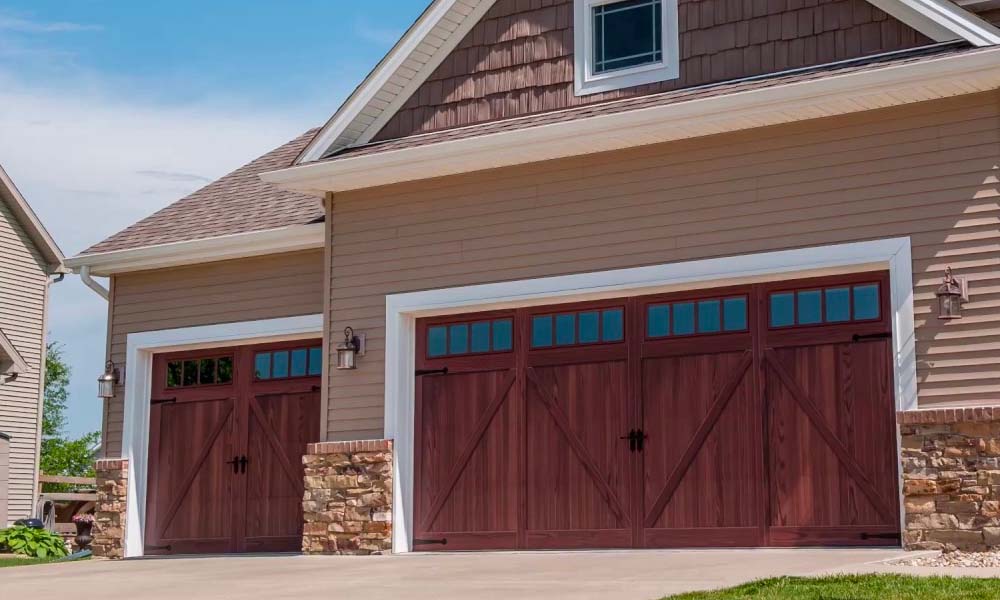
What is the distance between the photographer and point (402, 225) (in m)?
14.3

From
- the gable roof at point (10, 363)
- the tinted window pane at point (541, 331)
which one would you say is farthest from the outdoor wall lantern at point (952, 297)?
the gable roof at point (10, 363)

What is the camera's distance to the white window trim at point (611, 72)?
13227 mm

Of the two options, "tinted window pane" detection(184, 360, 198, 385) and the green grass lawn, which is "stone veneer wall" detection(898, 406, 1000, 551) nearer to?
the green grass lawn

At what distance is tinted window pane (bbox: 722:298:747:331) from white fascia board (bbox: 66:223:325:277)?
4.89 metres

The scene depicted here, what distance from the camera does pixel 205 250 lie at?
53.4ft

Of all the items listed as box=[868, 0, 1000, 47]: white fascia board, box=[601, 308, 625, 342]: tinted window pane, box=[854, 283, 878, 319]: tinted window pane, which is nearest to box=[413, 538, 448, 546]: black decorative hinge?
box=[601, 308, 625, 342]: tinted window pane

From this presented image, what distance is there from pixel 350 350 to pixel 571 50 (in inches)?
148

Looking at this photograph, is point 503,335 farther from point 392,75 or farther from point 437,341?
point 392,75

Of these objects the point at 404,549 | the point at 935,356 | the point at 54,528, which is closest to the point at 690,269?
the point at 935,356

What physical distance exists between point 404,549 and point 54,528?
10.2 meters

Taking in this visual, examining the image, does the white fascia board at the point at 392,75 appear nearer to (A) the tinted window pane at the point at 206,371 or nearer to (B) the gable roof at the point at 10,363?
(A) the tinted window pane at the point at 206,371

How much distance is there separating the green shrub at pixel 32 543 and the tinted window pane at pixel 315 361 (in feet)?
19.1

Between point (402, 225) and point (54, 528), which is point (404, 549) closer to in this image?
point (402, 225)

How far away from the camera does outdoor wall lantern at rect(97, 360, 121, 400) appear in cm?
1686
